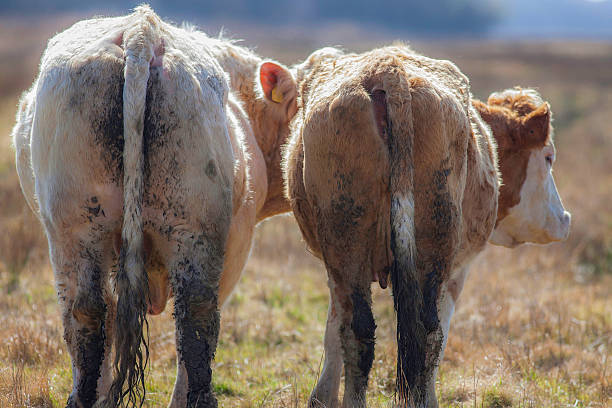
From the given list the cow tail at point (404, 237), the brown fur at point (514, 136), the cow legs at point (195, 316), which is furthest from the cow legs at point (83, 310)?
the brown fur at point (514, 136)

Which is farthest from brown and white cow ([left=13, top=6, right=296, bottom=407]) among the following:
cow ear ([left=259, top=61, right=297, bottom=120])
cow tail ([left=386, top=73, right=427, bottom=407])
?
cow ear ([left=259, top=61, right=297, bottom=120])

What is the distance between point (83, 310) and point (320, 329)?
3.72m

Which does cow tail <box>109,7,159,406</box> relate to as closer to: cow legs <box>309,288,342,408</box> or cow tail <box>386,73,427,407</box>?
cow tail <box>386,73,427,407</box>

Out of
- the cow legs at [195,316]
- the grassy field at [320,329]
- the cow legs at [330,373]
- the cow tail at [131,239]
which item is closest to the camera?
the cow tail at [131,239]

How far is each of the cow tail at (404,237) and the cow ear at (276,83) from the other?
1.56 meters

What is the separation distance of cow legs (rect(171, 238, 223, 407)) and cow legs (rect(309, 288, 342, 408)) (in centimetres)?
117

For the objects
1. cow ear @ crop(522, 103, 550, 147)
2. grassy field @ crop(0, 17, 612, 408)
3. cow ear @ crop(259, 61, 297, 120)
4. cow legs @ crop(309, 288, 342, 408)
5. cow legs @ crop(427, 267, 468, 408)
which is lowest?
grassy field @ crop(0, 17, 612, 408)

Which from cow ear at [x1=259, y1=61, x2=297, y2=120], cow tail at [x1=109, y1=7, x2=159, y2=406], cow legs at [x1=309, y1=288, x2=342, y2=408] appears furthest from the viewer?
cow ear at [x1=259, y1=61, x2=297, y2=120]

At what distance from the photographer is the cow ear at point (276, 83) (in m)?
4.75

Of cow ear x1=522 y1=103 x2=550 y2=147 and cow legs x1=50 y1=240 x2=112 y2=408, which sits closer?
cow legs x1=50 y1=240 x2=112 y2=408

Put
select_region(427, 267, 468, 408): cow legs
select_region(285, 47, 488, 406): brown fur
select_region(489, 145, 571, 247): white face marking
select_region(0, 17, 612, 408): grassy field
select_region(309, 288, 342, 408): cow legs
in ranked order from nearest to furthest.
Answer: select_region(285, 47, 488, 406): brown fur, select_region(427, 267, 468, 408): cow legs, select_region(309, 288, 342, 408): cow legs, select_region(0, 17, 612, 408): grassy field, select_region(489, 145, 571, 247): white face marking

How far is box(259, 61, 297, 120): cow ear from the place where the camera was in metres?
4.75

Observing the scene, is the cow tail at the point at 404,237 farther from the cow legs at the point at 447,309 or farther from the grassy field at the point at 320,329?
the grassy field at the point at 320,329

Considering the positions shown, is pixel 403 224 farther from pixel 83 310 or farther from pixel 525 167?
pixel 525 167
